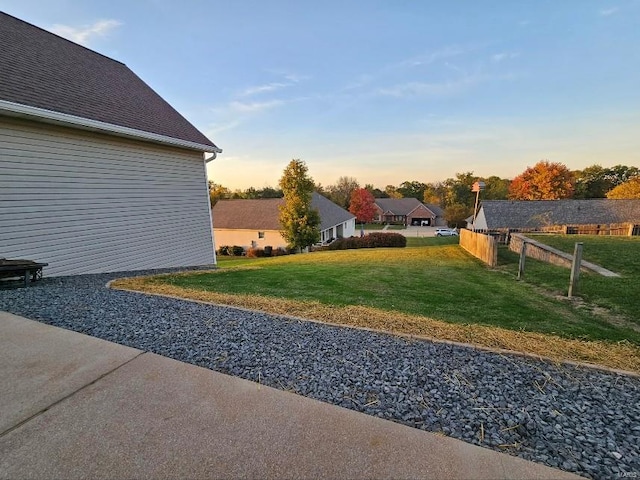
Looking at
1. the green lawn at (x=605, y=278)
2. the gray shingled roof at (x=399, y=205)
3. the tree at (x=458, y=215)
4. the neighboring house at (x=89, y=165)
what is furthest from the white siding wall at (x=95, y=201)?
the gray shingled roof at (x=399, y=205)

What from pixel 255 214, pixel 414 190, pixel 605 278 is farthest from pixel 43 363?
pixel 414 190

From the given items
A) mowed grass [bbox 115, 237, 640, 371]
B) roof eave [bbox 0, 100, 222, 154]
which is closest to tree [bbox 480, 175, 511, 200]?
mowed grass [bbox 115, 237, 640, 371]

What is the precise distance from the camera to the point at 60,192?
6.70 m

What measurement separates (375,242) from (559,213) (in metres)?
17.8

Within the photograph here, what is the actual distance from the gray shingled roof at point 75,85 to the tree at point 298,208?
44.1 ft

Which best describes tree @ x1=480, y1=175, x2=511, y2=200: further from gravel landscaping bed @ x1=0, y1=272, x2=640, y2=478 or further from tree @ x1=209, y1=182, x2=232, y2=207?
gravel landscaping bed @ x1=0, y1=272, x2=640, y2=478

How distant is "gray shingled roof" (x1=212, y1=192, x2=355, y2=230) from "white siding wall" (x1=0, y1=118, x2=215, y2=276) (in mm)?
18564

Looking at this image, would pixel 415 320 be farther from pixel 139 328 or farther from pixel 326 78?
pixel 326 78

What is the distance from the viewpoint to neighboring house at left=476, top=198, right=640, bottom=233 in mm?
25781

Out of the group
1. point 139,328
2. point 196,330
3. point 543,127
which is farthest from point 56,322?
point 543,127

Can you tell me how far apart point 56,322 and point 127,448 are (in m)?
2.86

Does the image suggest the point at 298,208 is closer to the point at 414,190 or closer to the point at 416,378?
the point at 416,378

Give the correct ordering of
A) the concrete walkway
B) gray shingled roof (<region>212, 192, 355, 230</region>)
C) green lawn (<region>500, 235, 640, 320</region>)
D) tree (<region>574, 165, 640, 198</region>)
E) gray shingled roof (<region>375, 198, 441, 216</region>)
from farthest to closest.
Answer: gray shingled roof (<region>375, 198, 441, 216</region>) → tree (<region>574, 165, 640, 198</region>) → gray shingled roof (<region>212, 192, 355, 230</region>) → green lawn (<region>500, 235, 640, 320</region>) → the concrete walkway

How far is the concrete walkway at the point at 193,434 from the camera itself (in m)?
1.51
